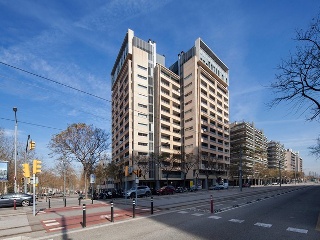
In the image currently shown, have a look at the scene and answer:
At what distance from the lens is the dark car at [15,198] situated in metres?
27.8

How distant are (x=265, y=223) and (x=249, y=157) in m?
121

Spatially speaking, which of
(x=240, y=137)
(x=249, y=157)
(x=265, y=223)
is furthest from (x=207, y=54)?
(x=265, y=223)

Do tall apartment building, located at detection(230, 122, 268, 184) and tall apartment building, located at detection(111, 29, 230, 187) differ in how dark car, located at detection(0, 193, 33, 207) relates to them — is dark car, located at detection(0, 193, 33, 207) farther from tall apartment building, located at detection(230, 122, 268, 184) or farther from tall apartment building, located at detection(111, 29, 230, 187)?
tall apartment building, located at detection(230, 122, 268, 184)

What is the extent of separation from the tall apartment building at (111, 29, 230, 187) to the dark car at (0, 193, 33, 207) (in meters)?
40.8

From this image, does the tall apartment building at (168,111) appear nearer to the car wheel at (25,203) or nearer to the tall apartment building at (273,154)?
the car wheel at (25,203)

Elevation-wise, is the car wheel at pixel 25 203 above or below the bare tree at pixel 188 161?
below

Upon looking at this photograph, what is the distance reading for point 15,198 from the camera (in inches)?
1095

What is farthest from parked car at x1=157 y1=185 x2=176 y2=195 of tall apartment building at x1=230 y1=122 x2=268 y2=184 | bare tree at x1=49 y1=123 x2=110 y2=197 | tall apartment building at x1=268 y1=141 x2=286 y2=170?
tall apartment building at x1=268 y1=141 x2=286 y2=170

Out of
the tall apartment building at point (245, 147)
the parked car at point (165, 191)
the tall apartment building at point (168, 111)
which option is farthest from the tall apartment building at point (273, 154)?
the parked car at point (165, 191)

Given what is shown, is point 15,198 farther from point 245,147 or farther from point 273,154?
point 273,154

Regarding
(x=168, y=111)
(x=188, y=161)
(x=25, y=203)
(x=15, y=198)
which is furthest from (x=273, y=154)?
(x=15, y=198)

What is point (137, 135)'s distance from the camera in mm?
74625

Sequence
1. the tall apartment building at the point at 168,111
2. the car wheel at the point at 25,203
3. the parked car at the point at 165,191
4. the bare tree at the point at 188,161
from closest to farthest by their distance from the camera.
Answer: the car wheel at the point at 25,203
the parked car at the point at 165,191
the bare tree at the point at 188,161
the tall apartment building at the point at 168,111

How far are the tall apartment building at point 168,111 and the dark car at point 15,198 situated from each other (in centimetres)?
4076
